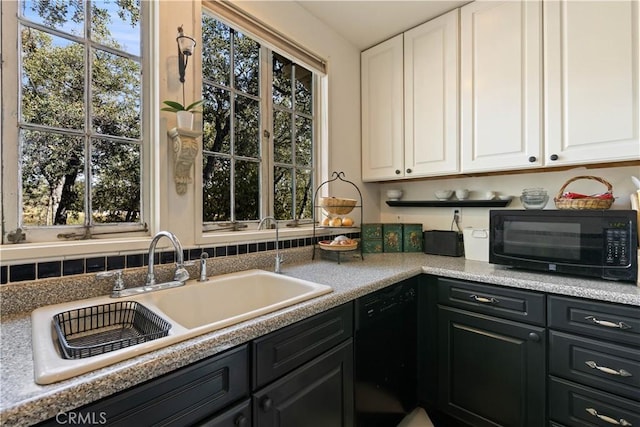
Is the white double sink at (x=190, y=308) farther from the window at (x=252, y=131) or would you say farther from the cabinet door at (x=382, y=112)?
the cabinet door at (x=382, y=112)

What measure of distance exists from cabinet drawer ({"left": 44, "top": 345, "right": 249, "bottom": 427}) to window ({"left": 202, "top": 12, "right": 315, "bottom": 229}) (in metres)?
0.89

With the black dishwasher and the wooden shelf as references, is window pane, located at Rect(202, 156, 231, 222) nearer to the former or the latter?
the black dishwasher

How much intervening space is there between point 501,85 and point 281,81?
53.1 inches

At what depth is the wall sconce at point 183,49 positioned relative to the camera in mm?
1310

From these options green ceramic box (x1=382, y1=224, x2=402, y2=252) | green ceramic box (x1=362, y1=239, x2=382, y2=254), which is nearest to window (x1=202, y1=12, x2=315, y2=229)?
green ceramic box (x1=362, y1=239, x2=382, y2=254)

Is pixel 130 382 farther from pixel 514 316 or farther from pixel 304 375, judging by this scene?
pixel 514 316

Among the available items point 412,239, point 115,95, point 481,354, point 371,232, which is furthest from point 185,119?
point 481,354

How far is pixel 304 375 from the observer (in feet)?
3.38

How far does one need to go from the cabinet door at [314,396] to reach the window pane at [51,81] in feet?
4.02

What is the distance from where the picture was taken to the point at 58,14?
1145 millimetres

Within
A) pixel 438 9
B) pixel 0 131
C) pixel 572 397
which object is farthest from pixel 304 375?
pixel 438 9

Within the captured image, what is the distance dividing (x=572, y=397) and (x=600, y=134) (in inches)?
47.9

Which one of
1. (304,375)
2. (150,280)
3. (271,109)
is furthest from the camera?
(271,109)

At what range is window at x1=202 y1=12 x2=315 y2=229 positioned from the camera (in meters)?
1.62
